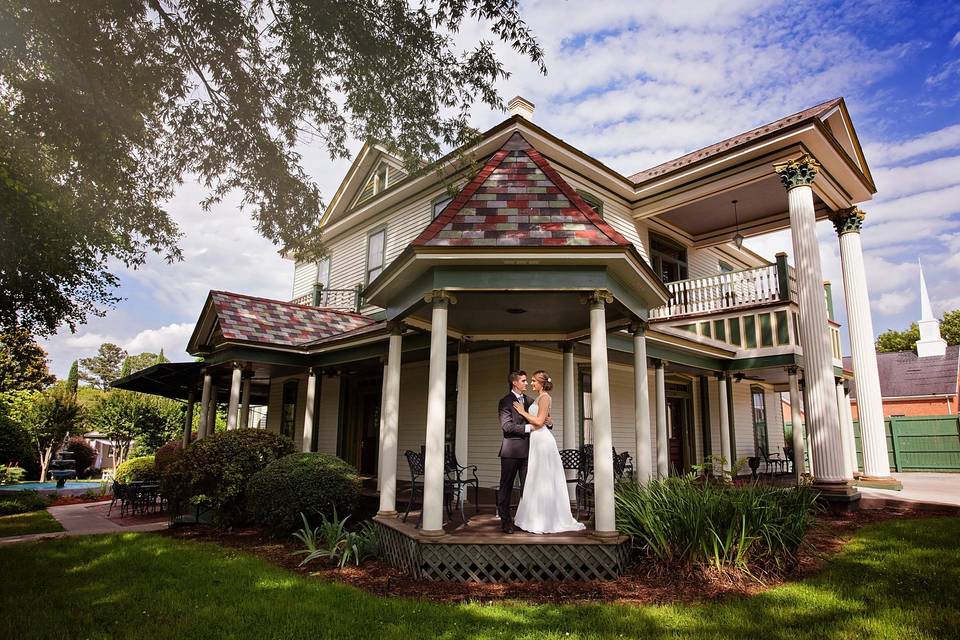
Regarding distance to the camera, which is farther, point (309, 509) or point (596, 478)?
point (309, 509)

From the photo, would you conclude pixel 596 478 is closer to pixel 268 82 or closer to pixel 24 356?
pixel 268 82

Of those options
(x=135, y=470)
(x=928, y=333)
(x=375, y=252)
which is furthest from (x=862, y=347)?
(x=928, y=333)

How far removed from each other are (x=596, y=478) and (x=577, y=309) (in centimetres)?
275

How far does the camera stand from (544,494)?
6.55 meters

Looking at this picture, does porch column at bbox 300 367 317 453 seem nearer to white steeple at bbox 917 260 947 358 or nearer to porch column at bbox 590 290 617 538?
porch column at bbox 590 290 617 538

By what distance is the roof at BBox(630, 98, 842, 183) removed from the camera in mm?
11641

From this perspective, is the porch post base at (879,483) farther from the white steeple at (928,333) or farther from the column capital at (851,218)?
the white steeple at (928,333)

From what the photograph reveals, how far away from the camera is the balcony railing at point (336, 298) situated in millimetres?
16797

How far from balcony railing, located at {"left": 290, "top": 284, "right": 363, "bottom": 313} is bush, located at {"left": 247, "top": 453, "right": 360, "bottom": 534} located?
793 cm

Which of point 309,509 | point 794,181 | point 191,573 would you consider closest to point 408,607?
point 191,573

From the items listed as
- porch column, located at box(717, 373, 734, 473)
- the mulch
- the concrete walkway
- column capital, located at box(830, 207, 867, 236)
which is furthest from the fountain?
column capital, located at box(830, 207, 867, 236)

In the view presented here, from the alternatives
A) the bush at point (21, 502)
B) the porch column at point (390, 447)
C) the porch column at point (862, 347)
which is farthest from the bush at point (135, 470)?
the porch column at point (862, 347)

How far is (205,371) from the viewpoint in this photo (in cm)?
1412

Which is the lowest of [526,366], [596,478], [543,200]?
[596,478]
